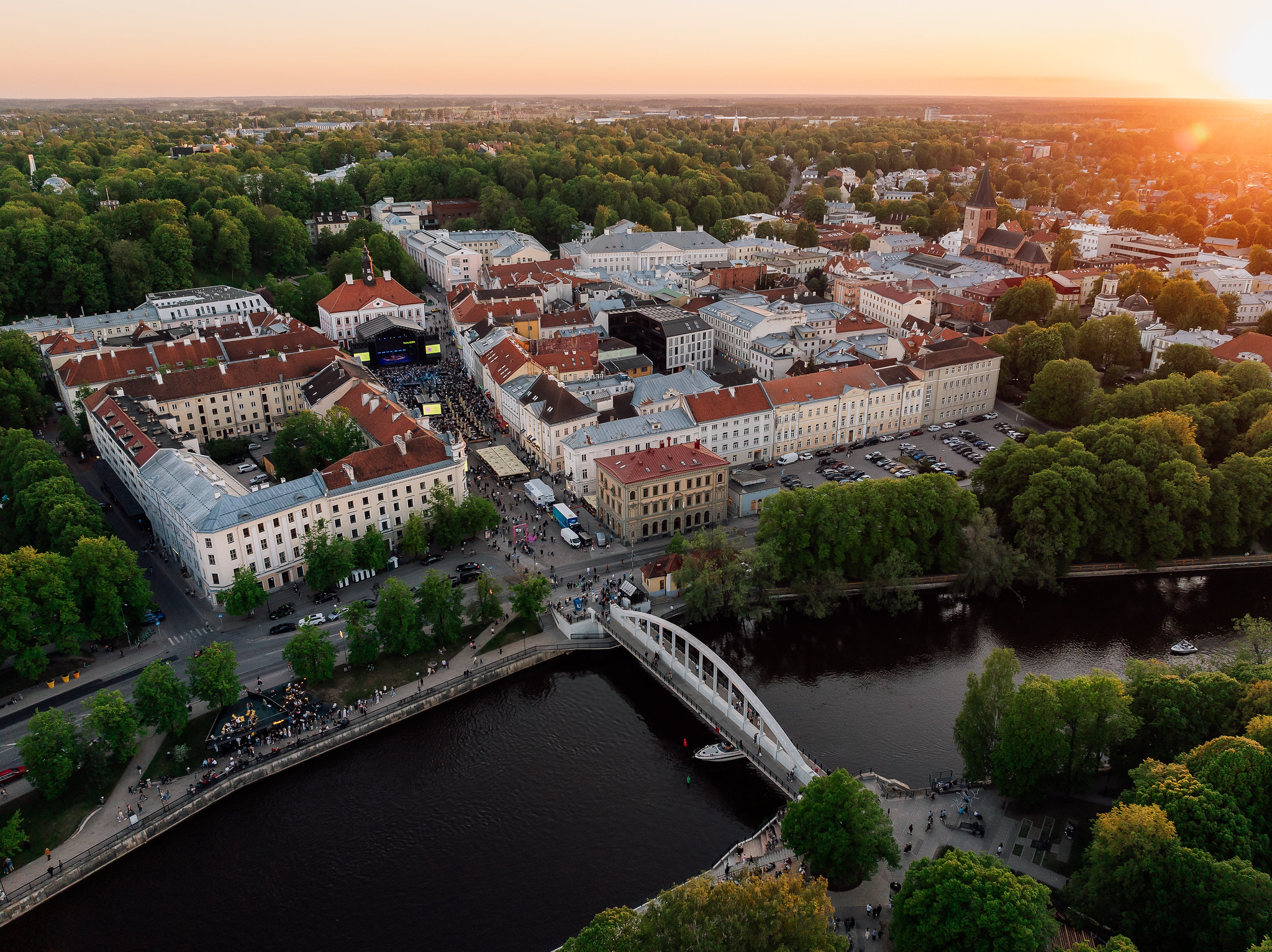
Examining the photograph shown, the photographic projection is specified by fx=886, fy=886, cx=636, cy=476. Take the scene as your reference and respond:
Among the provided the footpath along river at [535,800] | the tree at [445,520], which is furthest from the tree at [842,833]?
the tree at [445,520]

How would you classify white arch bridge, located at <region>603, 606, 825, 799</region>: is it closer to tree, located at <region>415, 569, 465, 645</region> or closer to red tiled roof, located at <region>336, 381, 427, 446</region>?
tree, located at <region>415, 569, 465, 645</region>

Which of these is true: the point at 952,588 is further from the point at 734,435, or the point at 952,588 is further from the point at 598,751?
the point at 598,751

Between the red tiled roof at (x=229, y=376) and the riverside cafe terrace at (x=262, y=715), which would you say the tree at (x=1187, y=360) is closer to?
the red tiled roof at (x=229, y=376)

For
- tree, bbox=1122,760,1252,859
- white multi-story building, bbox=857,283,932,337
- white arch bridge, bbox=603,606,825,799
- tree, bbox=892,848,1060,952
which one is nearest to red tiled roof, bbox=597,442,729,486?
white arch bridge, bbox=603,606,825,799

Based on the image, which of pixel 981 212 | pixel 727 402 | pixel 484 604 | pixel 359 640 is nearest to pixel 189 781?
pixel 359 640

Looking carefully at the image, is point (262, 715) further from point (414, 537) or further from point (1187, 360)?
point (1187, 360)

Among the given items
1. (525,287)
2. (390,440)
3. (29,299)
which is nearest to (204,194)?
(29,299)
